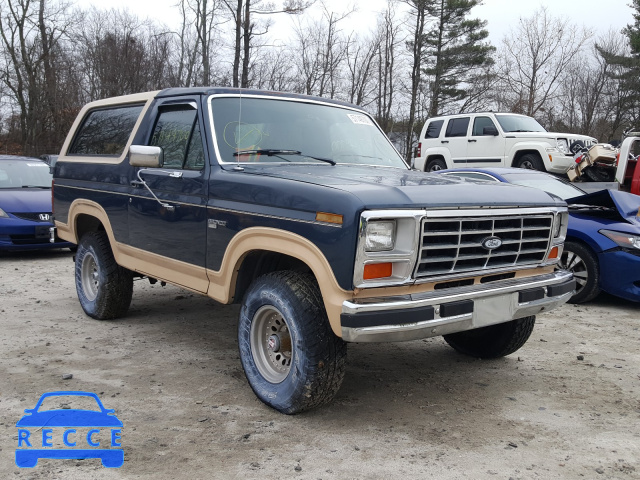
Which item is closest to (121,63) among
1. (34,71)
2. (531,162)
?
(34,71)

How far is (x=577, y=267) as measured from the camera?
666 cm

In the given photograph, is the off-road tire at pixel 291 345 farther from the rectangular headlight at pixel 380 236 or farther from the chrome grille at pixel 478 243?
Answer: the chrome grille at pixel 478 243

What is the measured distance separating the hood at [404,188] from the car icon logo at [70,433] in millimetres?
1755

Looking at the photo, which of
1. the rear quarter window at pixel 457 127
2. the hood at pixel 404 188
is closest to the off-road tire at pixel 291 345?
the hood at pixel 404 188

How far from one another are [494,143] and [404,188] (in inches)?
464

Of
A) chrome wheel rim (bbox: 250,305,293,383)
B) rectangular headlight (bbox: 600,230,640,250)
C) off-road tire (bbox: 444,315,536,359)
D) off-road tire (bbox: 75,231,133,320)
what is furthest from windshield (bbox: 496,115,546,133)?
chrome wheel rim (bbox: 250,305,293,383)

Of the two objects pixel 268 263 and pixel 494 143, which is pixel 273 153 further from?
pixel 494 143

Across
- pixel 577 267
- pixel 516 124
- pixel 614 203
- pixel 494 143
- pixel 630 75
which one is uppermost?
pixel 630 75

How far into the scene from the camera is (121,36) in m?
32.5

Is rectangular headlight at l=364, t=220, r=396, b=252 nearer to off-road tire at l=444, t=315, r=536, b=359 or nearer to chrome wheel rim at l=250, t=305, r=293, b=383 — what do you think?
chrome wheel rim at l=250, t=305, r=293, b=383

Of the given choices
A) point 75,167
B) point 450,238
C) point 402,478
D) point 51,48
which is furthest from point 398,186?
point 51,48

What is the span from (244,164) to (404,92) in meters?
27.2

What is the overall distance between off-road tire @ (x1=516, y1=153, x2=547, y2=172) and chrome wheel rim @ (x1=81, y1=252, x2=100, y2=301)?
10.6 metres

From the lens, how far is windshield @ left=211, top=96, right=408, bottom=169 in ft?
14.1
